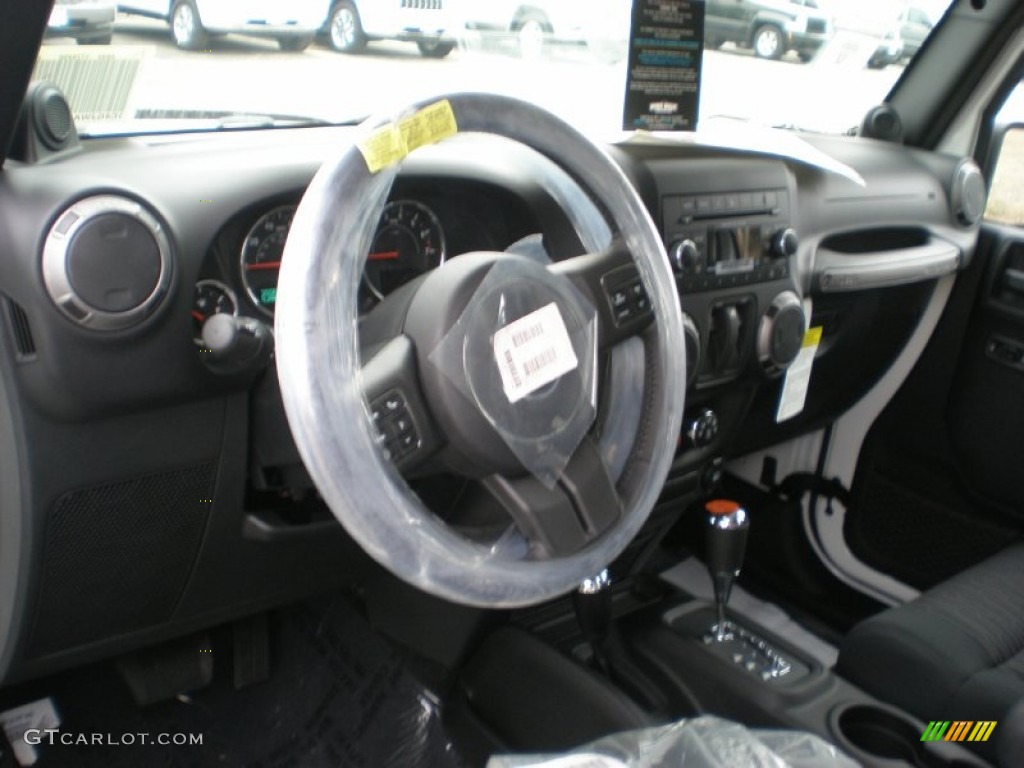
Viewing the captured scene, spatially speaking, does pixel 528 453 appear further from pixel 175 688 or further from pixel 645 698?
pixel 175 688

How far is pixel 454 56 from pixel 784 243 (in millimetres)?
605

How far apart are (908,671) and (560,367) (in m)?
0.84

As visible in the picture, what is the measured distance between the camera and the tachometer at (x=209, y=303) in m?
1.10

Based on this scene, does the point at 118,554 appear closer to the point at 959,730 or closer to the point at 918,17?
the point at 959,730

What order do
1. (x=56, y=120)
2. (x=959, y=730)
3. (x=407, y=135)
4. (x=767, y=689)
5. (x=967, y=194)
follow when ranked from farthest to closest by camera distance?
(x=967, y=194) → (x=767, y=689) → (x=959, y=730) → (x=56, y=120) → (x=407, y=135)

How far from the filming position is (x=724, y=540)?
155 centimetres

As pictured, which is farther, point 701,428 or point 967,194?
point 967,194

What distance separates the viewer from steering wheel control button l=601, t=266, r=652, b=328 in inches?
39.6

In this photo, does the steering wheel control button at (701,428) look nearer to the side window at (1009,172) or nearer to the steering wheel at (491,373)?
the steering wheel at (491,373)

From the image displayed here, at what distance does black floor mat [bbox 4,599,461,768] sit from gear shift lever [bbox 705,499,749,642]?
50cm

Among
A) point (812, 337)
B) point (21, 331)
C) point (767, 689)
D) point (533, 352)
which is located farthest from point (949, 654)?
point (21, 331)

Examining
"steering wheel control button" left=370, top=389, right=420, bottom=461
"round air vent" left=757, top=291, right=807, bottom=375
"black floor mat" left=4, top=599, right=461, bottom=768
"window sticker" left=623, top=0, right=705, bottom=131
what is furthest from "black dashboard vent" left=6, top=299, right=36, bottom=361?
"round air vent" left=757, top=291, right=807, bottom=375

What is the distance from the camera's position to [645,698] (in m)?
1.56

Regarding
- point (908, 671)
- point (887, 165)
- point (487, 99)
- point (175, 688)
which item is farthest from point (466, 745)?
point (887, 165)
